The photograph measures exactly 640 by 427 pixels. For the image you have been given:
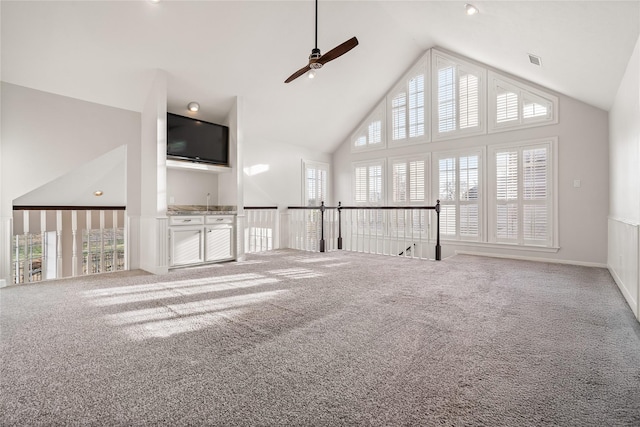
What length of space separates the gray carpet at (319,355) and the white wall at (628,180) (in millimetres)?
307

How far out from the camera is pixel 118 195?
15.6 feet

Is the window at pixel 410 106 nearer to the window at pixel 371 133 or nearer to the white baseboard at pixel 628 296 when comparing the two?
the window at pixel 371 133

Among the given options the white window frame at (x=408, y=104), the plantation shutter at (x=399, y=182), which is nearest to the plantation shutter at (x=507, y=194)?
the white window frame at (x=408, y=104)

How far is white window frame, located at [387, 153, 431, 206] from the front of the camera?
22.1 feet

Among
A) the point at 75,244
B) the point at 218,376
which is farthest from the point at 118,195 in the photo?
the point at 218,376

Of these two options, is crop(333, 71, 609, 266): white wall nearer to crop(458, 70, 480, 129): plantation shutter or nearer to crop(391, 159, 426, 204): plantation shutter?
crop(458, 70, 480, 129): plantation shutter

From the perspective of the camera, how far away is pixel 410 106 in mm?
7059

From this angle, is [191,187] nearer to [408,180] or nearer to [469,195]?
[408,180]

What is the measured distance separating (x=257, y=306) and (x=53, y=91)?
13.0 feet

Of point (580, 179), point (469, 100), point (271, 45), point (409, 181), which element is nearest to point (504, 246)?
point (580, 179)

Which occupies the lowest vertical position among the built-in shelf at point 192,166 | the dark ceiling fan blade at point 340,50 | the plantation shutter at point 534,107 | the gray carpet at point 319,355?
the gray carpet at point 319,355

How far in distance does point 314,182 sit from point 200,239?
149 inches

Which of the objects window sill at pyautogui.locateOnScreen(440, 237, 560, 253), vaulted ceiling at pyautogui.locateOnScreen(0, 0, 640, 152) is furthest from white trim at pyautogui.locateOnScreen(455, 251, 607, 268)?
vaulted ceiling at pyautogui.locateOnScreen(0, 0, 640, 152)

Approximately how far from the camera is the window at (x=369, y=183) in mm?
7572
